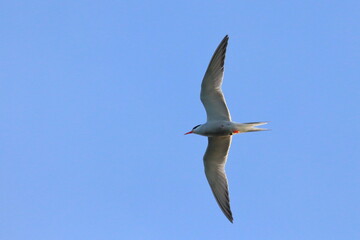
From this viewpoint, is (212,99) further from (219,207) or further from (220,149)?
(219,207)

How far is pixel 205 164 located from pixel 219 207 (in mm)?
1311

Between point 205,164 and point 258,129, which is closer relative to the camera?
point 258,129

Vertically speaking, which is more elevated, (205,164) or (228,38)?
(228,38)

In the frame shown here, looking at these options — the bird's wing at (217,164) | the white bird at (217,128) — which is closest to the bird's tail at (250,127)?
the white bird at (217,128)

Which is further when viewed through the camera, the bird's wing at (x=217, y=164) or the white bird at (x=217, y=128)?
the bird's wing at (x=217, y=164)

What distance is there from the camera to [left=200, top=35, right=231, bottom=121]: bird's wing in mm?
15664

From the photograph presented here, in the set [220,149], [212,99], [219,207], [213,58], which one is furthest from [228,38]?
[219,207]

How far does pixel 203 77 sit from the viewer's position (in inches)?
622

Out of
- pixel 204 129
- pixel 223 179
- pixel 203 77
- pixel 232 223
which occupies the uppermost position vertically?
pixel 203 77

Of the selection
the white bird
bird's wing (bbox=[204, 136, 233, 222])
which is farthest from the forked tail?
bird's wing (bbox=[204, 136, 233, 222])

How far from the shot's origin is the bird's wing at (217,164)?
54.0 feet

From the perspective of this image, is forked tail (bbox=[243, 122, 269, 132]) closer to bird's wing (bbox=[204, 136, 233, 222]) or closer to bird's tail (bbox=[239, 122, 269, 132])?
bird's tail (bbox=[239, 122, 269, 132])

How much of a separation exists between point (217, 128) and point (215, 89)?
1.04 meters

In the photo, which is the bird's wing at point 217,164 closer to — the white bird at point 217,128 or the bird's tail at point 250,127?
the white bird at point 217,128
